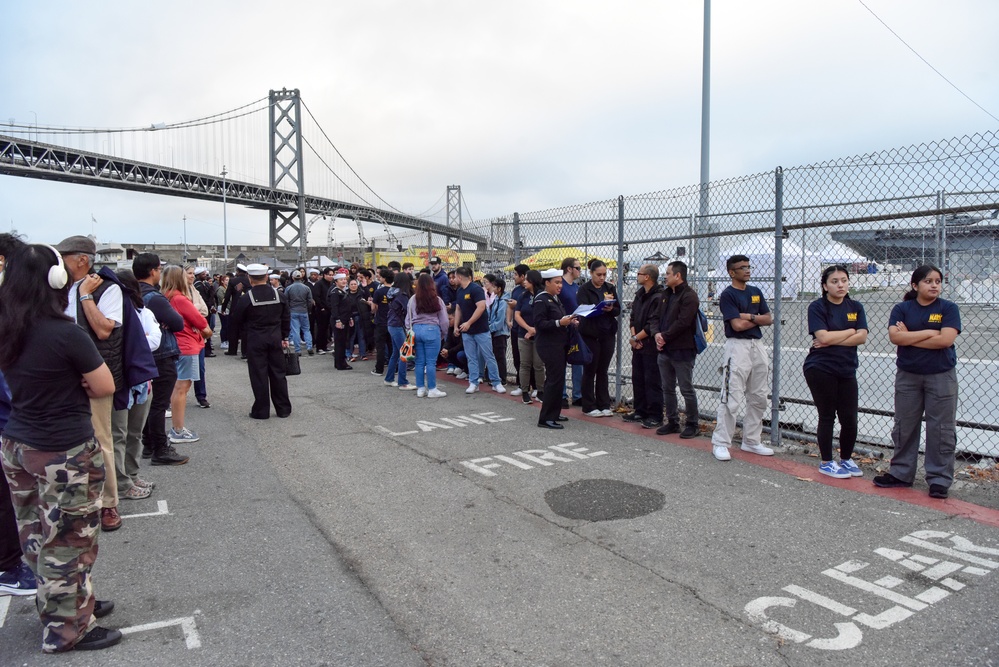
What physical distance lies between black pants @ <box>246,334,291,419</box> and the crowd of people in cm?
3

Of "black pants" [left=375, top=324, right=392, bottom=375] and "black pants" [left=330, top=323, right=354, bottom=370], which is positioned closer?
"black pants" [left=375, top=324, right=392, bottom=375]

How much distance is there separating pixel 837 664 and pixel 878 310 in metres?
4.36

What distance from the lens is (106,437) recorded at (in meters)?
4.42

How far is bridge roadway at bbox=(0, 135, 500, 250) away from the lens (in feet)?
172

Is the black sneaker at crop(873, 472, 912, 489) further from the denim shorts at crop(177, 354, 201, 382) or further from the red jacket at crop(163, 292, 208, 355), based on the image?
the denim shorts at crop(177, 354, 201, 382)

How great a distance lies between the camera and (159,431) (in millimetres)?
5961

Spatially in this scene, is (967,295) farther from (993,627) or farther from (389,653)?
(389,653)

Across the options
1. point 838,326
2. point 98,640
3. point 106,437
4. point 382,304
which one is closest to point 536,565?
point 98,640

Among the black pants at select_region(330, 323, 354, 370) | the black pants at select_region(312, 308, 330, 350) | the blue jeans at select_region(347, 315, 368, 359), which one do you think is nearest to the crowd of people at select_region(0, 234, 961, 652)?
the black pants at select_region(330, 323, 354, 370)

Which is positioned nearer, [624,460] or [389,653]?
[389,653]

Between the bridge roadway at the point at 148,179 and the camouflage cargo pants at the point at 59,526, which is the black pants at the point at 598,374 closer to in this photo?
the camouflage cargo pants at the point at 59,526

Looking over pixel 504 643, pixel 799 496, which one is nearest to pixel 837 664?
pixel 504 643

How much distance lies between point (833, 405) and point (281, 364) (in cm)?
576

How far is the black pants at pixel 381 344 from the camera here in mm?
11078
